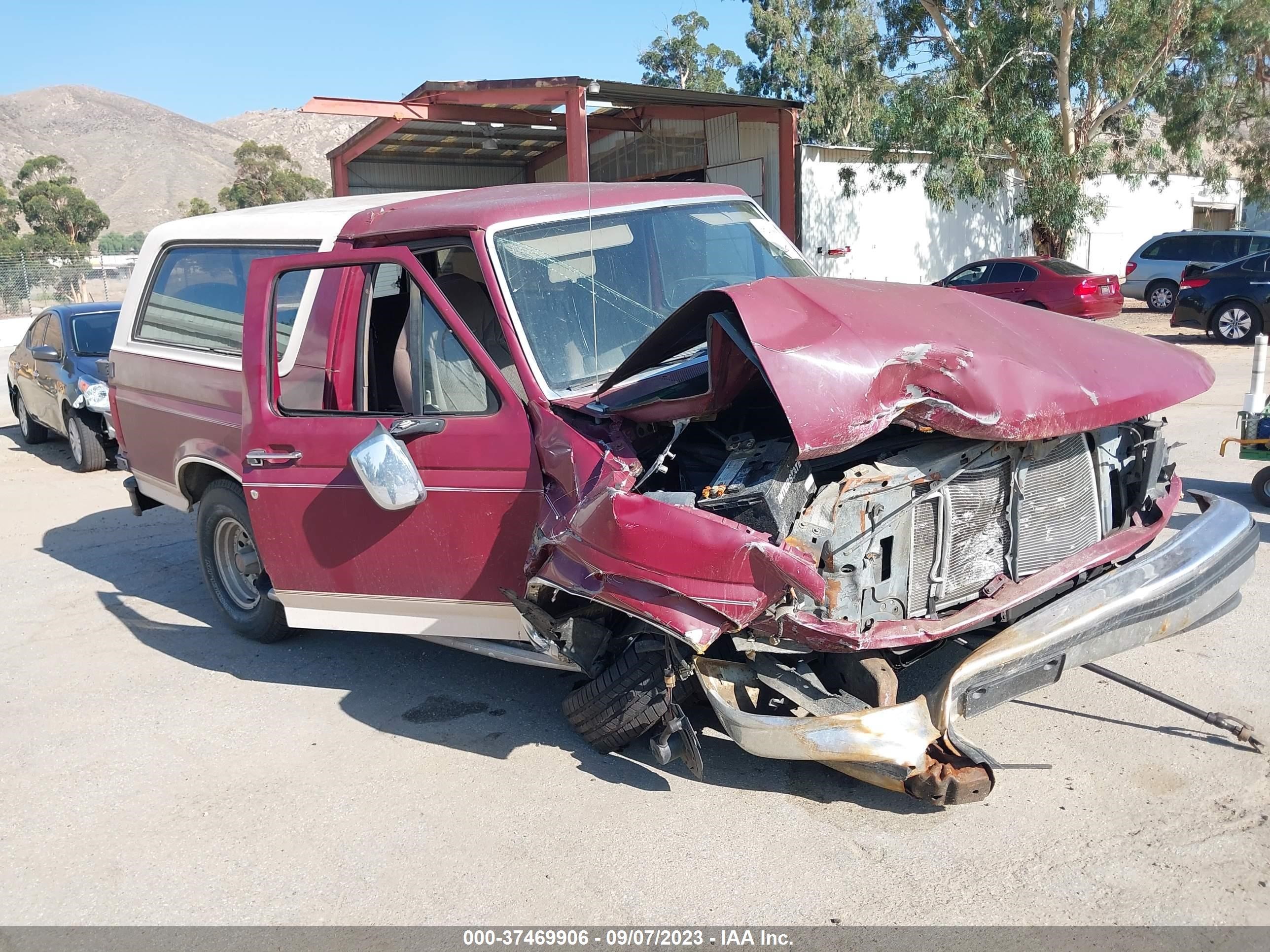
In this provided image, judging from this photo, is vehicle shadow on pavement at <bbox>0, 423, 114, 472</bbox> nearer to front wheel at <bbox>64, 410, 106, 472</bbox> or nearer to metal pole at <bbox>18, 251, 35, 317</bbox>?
front wheel at <bbox>64, 410, 106, 472</bbox>

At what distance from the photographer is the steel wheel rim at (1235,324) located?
627 inches

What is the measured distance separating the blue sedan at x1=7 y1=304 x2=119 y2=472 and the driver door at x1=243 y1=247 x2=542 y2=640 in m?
5.54

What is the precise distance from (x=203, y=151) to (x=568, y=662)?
5349 inches

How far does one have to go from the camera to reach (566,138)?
21625mm

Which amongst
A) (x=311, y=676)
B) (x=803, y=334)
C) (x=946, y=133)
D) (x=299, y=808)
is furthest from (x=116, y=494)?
(x=946, y=133)

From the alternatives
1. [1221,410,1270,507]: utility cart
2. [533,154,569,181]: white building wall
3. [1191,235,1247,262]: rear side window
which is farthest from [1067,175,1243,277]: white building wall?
[1221,410,1270,507]: utility cart

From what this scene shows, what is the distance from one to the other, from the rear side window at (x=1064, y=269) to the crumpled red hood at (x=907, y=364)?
49.7 feet

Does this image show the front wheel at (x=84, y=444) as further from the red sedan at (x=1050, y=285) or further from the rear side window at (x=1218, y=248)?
the rear side window at (x=1218, y=248)

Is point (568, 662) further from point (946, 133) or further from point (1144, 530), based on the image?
point (946, 133)

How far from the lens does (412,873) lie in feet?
11.0

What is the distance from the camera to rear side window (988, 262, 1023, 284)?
1836 cm

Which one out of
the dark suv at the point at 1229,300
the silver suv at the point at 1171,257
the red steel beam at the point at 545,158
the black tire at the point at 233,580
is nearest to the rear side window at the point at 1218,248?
the silver suv at the point at 1171,257

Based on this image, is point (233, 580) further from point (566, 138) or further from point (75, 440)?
point (566, 138)

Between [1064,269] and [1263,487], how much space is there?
12302 millimetres
